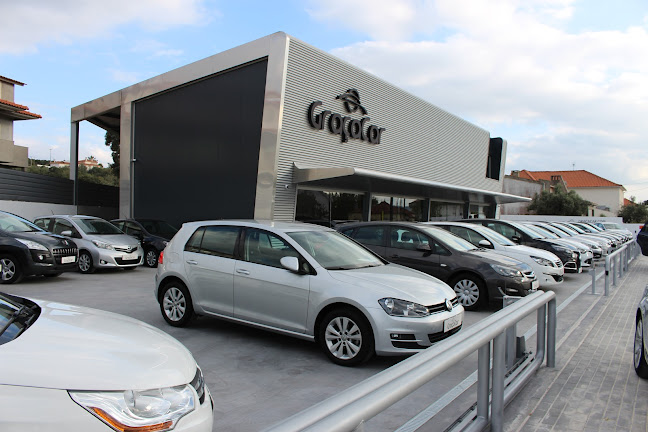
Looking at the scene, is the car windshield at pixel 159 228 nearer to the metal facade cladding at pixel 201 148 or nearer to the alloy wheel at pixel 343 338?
the metal facade cladding at pixel 201 148

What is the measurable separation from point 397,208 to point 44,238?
54.2 ft

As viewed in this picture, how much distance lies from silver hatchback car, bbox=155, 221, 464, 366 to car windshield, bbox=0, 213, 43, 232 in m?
5.95

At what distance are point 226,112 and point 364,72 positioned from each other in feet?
20.8

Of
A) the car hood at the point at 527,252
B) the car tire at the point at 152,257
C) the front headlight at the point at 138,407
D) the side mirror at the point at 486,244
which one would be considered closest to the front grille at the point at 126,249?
the car tire at the point at 152,257

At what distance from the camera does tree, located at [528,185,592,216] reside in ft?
180

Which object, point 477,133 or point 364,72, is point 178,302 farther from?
point 477,133

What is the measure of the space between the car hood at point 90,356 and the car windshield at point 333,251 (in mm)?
2718

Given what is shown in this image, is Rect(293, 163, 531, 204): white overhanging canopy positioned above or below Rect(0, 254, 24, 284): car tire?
above

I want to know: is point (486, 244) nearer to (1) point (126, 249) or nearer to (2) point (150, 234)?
(1) point (126, 249)

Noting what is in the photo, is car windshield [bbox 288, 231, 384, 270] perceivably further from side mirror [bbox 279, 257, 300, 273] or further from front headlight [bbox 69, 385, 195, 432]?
front headlight [bbox 69, 385, 195, 432]

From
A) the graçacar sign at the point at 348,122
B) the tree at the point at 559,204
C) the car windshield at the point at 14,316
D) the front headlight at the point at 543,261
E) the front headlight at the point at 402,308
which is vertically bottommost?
the front headlight at the point at 543,261

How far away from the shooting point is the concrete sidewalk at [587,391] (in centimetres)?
359

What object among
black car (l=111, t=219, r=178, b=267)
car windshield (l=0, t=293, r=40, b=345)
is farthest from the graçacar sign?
car windshield (l=0, t=293, r=40, b=345)

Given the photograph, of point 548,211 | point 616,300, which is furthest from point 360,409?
point 548,211
